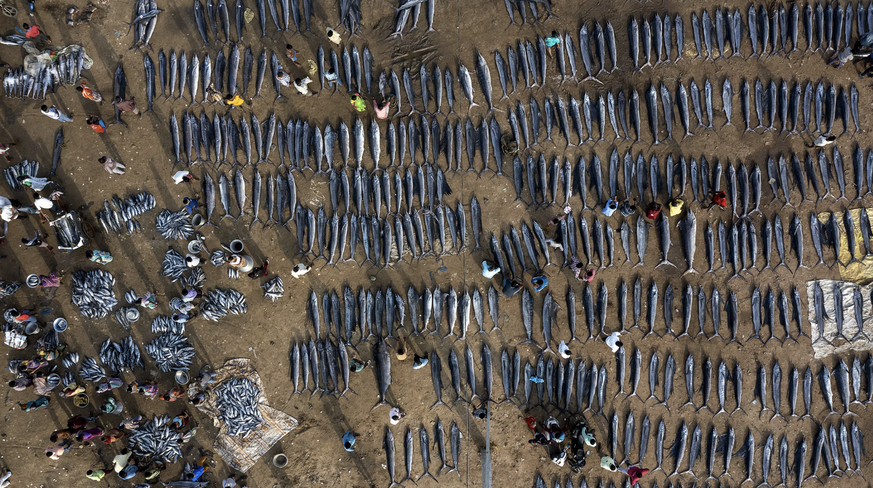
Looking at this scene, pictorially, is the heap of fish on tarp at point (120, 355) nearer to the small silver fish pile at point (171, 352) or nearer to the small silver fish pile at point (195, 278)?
the small silver fish pile at point (171, 352)

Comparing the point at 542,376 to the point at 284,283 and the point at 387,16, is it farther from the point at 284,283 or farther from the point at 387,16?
the point at 387,16

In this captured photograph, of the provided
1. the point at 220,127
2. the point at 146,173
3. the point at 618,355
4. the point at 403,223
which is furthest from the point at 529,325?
the point at 146,173

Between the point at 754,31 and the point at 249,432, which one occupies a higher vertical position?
the point at 754,31

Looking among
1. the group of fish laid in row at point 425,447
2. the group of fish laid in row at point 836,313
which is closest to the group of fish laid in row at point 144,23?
the group of fish laid in row at point 425,447

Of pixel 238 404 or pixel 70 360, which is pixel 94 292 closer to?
pixel 70 360

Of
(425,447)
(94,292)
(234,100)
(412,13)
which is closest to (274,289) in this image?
(94,292)

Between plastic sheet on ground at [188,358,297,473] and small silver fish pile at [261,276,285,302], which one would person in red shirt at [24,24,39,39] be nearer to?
small silver fish pile at [261,276,285,302]
